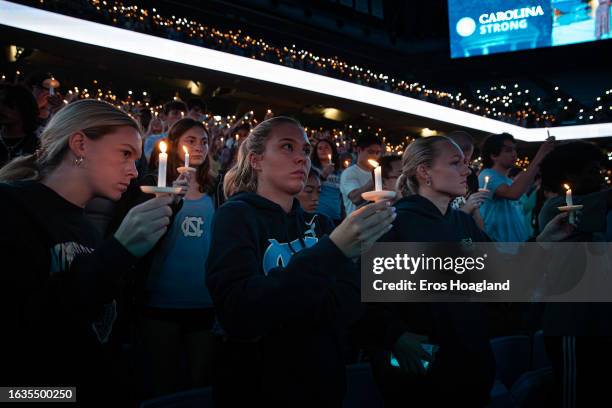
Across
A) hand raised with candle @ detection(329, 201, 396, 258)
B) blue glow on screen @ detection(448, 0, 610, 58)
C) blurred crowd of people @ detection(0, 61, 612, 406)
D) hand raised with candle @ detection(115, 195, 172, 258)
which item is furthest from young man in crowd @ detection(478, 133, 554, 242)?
blue glow on screen @ detection(448, 0, 610, 58)

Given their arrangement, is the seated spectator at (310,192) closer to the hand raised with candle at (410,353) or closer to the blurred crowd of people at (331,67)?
the hand raised with candle at (410,353)

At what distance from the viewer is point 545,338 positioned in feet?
7.42

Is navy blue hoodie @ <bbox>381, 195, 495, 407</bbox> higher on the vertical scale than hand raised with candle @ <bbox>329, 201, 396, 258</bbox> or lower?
lower

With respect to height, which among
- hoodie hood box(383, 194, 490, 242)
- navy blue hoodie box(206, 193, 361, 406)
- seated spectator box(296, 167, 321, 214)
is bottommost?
navy blue hoodie box(206, 193, 361, 406)

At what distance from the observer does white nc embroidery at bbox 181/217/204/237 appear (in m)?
2.60

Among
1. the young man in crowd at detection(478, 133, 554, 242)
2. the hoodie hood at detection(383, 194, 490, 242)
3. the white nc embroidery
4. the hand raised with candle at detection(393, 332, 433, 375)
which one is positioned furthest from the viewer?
the young man in crowd at detection(478, 133, 554, 242)

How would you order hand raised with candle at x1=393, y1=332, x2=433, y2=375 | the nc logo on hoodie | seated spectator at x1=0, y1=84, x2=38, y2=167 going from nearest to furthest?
the nc logo on hoodie < hand raised with candle at x1=393, y1=332, x2=433, y2=375 < seated spectator at x1=0, y1=84, x2=38, y2=167

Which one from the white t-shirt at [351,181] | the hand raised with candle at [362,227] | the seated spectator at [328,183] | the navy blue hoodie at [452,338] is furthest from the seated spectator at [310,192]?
the hand raised with candle at [362,227]

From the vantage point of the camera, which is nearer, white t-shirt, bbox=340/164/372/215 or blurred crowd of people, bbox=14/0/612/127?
white t-shirt, bbox=340/164/372/215

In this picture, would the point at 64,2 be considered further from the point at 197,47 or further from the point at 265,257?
the point at 265,257

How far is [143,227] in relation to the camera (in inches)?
47.6

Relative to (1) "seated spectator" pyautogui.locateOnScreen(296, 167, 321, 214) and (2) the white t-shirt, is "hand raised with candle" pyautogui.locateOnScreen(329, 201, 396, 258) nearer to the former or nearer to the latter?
(1) "seated spectator" pyautogui.locateOnScreen(296, 167, 321, 214)

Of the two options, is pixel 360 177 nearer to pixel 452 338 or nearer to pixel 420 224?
pixel 420 224

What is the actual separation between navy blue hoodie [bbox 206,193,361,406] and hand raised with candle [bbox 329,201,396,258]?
0.10 ft
